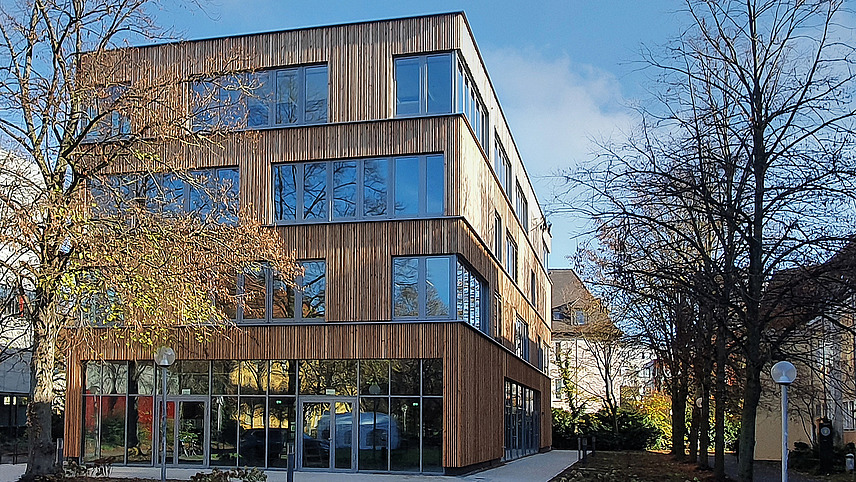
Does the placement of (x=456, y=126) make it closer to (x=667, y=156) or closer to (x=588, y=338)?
(x=667, y=156)

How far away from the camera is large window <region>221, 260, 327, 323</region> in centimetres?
2761

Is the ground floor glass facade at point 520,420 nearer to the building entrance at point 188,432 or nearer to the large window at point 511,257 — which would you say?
the large window at point 511,257

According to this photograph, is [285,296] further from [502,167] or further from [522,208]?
[522,208]

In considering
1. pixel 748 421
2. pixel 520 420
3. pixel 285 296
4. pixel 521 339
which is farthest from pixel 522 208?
pixel 748 421

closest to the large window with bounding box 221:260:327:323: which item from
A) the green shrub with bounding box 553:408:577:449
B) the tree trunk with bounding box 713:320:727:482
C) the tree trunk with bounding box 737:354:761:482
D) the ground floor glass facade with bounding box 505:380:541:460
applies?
the tree trunk with bounding box 713:320:727:482

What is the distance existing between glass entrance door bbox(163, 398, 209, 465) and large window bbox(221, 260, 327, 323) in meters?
2.93

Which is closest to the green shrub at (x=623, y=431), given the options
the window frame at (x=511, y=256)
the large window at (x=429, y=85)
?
the window frame at (x=511, y=256)

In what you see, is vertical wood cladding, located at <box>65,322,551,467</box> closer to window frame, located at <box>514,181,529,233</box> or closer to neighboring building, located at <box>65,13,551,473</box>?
neighboring building, located at <box>65,13,551,473</box>

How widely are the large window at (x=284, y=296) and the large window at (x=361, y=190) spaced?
5.05 feet

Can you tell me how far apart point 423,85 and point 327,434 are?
1005cm

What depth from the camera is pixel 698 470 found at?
28688 millimetres

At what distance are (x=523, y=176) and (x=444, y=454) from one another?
74.5 ft

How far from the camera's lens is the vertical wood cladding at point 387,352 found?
26.3m

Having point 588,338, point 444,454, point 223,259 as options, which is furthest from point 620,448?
point 223,259
